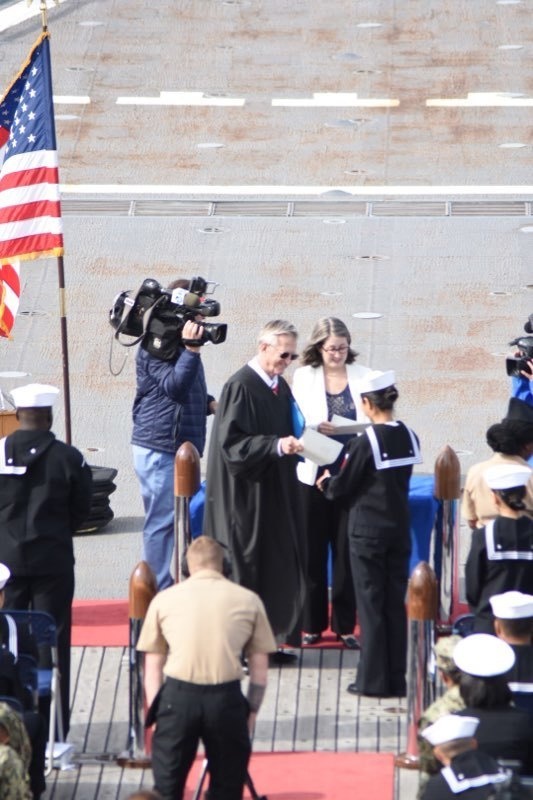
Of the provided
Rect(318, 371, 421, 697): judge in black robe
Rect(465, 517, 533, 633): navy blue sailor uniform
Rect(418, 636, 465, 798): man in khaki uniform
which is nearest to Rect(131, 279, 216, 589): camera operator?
Rect(318, 371, 421, 697): judge in black robe

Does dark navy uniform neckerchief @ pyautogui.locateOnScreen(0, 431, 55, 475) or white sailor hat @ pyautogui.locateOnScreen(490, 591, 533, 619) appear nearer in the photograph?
white sailor hat @ pyautogui.locateOnScreen(490, 591, 533, 619)

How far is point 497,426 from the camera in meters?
9.59

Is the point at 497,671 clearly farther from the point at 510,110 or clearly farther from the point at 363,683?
the point at 510,110

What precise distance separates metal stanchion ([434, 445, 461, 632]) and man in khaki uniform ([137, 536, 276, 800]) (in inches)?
123

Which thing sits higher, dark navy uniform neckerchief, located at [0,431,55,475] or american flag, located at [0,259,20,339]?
american flag, located at [0,259,20,339]

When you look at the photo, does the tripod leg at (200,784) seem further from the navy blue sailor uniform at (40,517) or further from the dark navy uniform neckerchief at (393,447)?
the dark navy uniform neckerchief at (393,447)

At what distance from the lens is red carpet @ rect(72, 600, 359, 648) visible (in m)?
10.3

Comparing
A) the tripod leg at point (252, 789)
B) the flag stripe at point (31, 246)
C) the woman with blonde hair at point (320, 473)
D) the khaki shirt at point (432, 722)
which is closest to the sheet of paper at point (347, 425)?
the woman with blonde hair at point (320, 473)

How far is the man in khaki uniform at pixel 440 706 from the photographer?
7.02 meters

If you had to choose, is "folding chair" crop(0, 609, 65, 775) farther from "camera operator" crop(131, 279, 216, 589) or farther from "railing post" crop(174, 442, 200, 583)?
"camera operator" crop(131, 279, 216, 589)

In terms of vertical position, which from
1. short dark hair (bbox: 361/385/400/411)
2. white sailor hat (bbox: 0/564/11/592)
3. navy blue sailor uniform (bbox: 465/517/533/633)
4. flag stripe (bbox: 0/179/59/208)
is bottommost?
white sailor hat (bbox: 0/564/11/592)

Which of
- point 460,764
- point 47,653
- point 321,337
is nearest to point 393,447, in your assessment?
point 321,337

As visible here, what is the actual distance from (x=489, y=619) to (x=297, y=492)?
75.7 inches

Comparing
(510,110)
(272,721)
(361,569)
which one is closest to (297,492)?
(361,569)
